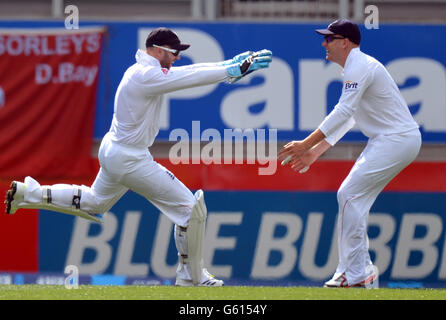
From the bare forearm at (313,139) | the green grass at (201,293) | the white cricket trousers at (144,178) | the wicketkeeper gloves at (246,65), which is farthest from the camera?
the bare forearm at (313,139)

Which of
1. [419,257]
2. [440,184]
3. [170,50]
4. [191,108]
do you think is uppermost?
[170,50]

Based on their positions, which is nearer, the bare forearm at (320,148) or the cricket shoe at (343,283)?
the cricket shoe at (343,283)

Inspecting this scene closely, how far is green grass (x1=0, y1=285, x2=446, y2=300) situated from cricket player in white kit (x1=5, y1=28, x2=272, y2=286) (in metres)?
0.48

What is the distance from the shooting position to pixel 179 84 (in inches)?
312

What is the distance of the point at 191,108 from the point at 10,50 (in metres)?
1.93

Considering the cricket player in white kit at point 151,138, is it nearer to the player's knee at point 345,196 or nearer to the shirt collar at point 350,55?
the shirt collar at point 350,55

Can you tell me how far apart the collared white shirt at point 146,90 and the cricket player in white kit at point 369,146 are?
0.84 metres

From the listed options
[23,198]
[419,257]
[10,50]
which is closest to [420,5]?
[419,257]

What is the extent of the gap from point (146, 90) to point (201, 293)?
156 cm

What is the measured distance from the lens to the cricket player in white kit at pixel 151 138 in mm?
7934

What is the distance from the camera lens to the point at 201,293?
7.40 metres

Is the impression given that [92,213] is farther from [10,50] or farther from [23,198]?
[10,50]

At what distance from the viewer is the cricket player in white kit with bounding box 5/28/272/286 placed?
7.93 m
